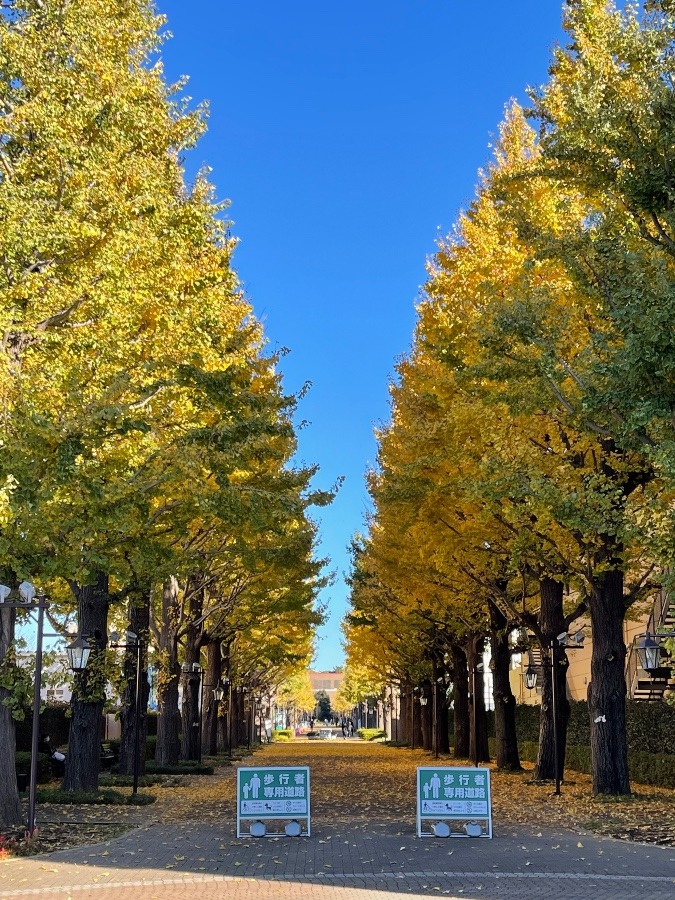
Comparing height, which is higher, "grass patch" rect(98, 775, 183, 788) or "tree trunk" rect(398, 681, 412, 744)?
"grass patch" rect(98, 775, 183, 788)

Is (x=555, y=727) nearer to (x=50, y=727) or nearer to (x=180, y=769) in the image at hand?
(x=180, y=769)

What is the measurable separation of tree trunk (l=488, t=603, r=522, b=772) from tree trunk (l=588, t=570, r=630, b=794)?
25.5 ft

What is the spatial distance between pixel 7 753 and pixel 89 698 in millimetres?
3888

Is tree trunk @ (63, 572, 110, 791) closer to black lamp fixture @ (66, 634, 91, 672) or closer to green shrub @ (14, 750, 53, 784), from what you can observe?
black lamp fixture @ (66, 634, 91, 672)

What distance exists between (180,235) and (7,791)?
7.65m

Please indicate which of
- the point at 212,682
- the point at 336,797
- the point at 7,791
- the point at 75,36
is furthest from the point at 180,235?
the point at 212,682

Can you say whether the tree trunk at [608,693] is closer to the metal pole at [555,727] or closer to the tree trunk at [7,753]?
the metal pole at [555,727]

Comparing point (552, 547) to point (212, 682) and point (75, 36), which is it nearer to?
point (75, 36)

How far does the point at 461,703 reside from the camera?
32125 millimetres

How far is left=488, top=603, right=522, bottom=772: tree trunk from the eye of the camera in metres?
24.1

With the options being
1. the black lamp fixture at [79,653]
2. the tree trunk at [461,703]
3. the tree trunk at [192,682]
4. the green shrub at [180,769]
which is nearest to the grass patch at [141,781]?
the green shrub at [180,769]

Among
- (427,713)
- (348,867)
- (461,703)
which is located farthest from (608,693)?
(427,713)

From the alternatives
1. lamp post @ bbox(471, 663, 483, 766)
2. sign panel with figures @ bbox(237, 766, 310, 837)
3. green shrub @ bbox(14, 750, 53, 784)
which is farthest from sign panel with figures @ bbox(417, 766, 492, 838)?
lamp post @ bbox(471, 663, 483, 766)

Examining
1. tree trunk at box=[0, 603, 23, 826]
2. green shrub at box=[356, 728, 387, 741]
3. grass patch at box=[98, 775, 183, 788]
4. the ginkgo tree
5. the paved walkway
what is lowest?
green shrub at box=[356, 728, 387, 741]
